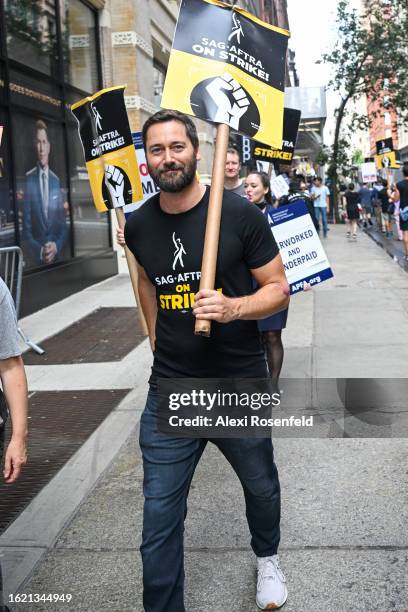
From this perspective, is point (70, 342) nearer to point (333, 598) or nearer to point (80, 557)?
point (80, 557)

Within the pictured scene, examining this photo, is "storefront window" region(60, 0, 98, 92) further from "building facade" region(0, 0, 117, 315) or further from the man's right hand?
the man's right hand

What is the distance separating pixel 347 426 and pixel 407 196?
10774mm

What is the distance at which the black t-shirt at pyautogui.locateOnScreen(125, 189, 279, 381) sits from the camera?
298 centimetres

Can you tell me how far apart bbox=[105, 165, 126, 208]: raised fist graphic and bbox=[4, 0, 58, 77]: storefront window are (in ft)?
18.4

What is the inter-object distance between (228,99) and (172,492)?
1607mm

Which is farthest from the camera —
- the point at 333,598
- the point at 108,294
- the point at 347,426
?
the point at 108,294

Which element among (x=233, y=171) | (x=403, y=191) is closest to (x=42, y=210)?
(x=233, y=171)

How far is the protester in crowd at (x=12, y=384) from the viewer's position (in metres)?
A: 2.75

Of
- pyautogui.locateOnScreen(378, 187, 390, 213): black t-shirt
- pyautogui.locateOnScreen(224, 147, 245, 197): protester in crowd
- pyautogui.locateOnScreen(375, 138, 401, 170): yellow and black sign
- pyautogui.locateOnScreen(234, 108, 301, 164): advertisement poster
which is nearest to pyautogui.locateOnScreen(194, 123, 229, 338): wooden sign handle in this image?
pyautogui.locateOnScreen(224, 147, 245, 197): protester in crowd

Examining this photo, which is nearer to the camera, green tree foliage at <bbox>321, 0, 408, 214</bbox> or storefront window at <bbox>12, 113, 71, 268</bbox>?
storefront window at <bbox>12, 113, 71, 268</bbox>

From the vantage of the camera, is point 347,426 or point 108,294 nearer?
point 347,426

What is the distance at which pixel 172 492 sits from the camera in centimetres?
292

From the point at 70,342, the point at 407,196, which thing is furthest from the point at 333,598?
the point at 407,196

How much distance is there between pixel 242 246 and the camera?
9.89ft
